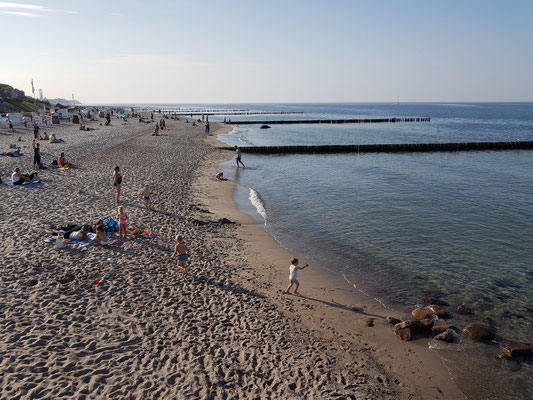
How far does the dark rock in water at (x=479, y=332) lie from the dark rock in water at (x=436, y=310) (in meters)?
0.85

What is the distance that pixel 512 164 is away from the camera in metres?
40.8

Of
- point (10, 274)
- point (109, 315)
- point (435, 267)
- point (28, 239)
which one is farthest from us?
point (435, 267)

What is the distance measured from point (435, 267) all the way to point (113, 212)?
13.0 m

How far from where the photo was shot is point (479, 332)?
9492 millimetres

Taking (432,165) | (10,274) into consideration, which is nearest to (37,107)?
(432,165)

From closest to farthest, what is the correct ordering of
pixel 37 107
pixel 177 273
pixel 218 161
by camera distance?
pixel 177 273 < pixel 218 161 < pixel 37 107

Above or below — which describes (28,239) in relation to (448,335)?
above

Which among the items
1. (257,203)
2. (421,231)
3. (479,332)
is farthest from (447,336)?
(257,203)

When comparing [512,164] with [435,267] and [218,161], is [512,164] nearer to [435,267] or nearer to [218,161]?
[218,161]

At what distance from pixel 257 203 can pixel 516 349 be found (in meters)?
14.9

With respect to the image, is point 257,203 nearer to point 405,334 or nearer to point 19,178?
point 19,178

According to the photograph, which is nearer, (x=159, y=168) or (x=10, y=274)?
(x=10, y=274)

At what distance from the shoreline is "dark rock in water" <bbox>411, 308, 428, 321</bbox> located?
42 cm

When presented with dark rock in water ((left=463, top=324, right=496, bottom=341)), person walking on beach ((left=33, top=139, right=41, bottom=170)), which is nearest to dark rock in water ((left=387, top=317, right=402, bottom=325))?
dark rock in water ((left=463, top=324, right=496, bottom=341))
